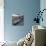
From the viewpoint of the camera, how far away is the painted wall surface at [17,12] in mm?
4793

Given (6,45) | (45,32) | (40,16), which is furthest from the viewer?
(40,16)

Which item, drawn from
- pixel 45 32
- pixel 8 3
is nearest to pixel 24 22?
pixel 8 3

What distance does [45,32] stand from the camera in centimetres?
251

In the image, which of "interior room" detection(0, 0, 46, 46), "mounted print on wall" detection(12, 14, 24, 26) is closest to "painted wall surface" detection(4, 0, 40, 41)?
"interior room" detection(0, 0, 46, 46)

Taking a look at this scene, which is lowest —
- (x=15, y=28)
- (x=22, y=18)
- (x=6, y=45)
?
(x=6, y=45)

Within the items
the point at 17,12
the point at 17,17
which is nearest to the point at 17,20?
the point at 17,17

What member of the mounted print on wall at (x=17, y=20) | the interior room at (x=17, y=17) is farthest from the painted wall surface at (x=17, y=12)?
the mounted print on wall at (x=17, y=20)

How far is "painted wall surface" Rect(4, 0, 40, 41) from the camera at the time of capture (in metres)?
4.79

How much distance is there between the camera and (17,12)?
191 inches

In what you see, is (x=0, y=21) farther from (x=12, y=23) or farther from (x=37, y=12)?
(x=37, y=12)

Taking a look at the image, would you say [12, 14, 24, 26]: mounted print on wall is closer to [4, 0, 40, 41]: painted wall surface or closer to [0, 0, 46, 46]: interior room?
[0, 0, 46, 46]: interior room

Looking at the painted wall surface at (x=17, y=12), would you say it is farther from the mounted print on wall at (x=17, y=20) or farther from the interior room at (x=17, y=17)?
the mounted print on wall at (x=17, y=20)

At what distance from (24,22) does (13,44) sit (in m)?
1.31

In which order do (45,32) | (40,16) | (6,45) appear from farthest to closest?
1. (40,16)
2. (6,45)
3. (45,32)
